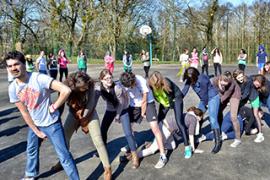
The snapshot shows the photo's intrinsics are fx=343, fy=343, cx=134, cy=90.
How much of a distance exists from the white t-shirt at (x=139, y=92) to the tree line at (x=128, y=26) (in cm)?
3194

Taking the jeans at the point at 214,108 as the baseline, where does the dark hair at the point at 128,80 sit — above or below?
above

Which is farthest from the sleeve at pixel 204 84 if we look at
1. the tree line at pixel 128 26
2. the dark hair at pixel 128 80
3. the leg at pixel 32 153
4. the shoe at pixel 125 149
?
the tree line at pixel 128 26

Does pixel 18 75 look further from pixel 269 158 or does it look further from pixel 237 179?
pixel 269 158

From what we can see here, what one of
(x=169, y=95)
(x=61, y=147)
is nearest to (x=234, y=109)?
(x=169, y=95)

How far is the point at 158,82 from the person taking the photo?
5344mm

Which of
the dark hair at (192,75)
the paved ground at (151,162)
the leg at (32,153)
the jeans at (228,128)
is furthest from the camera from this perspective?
the jeans at (228,128)

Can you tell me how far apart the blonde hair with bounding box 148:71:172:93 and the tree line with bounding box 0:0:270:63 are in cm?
3181

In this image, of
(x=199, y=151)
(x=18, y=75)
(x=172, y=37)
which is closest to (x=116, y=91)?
(x=18, y=75)

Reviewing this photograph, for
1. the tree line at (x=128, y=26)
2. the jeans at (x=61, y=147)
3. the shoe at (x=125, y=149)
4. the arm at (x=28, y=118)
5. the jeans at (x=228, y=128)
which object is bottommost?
the shoe at (x=125, y=149)

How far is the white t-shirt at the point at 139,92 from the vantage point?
5.24 metres

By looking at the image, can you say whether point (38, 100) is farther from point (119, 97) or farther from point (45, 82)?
point (119, 97)

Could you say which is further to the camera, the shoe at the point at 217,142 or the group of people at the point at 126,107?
the shoe at the point at 217,142

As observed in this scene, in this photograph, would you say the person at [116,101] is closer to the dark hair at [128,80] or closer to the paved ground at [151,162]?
the dark hair at [128,80]

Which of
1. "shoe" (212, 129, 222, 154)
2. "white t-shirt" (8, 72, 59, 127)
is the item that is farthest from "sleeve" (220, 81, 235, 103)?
"white t-shirt" (8, 72, 59, 127)
